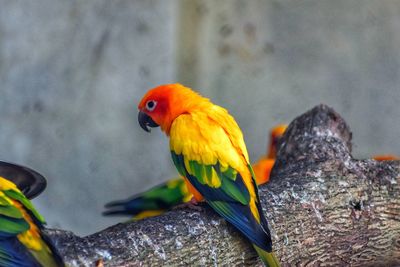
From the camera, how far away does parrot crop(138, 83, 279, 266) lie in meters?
2.89

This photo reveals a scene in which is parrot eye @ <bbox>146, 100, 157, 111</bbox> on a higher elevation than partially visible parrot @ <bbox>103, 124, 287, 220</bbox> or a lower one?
higher

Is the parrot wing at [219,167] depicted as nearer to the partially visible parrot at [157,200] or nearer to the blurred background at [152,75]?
the partially visible parrot at [157,200]

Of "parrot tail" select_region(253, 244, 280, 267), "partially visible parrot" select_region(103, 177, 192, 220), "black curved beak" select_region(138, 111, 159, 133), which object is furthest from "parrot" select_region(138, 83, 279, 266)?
"partially visible parrot" select_region(103, 177, 192, 220)

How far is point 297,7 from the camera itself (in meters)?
5.52

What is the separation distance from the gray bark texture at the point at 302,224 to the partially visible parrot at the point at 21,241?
0.31ft

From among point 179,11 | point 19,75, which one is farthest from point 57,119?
point 179,11

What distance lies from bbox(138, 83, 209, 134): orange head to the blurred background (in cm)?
174

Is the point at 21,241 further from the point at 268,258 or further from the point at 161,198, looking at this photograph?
the point at 161,198

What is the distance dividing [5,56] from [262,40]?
1.63 m

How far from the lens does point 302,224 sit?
3.12 m

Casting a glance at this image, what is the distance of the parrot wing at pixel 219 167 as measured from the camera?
9.60 ft

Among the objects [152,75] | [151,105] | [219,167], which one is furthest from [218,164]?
[152,75]

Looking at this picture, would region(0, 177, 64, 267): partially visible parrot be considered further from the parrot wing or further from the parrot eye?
the parrot eye

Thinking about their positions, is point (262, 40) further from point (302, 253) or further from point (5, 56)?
point (302, 253)
